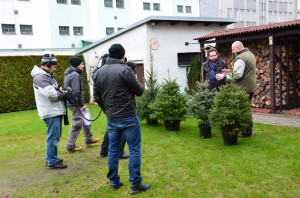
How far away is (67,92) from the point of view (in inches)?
194

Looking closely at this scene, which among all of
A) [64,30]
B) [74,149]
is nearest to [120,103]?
[74,149]

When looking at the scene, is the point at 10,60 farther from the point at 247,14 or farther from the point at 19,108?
the point at 247,14

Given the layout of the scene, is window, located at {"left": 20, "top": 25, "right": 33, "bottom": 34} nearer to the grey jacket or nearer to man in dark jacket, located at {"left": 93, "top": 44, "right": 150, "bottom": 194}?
the grey jacket

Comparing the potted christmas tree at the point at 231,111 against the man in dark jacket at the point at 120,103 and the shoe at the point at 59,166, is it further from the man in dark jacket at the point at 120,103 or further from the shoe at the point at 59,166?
the shoe at the point at 59,166

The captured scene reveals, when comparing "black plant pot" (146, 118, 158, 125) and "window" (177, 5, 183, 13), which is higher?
"window" (177, 5, 183, 13)

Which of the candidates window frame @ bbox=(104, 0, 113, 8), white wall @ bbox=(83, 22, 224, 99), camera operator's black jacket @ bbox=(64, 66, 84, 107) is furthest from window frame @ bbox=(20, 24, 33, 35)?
camera operator's black jacket @ bbox=(64, 66, 84, 107)

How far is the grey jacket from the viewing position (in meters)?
4.61

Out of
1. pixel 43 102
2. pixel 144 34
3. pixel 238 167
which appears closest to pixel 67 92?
pixel 43 102

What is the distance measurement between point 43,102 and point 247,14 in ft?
152

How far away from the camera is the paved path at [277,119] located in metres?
7.40

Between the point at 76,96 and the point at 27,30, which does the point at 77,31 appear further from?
the point at 76,96

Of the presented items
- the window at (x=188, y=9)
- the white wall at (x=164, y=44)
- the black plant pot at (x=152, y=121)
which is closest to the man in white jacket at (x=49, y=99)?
the black plant pot at (x=152, y=121)

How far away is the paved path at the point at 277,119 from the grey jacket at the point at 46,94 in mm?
5541

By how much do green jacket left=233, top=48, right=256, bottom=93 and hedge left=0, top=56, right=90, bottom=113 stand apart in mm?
11536
